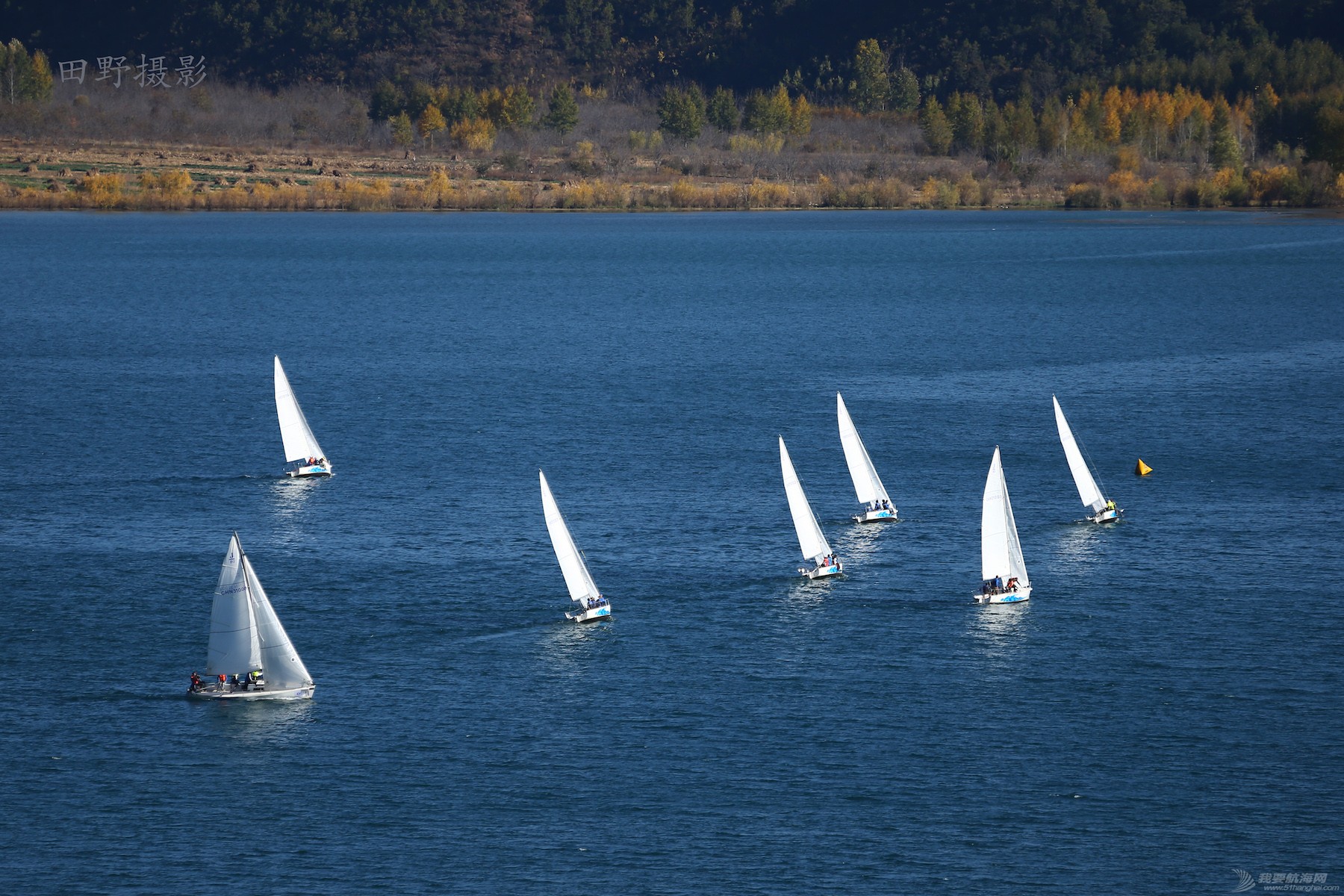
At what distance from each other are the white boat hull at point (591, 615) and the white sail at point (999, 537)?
18644 mm

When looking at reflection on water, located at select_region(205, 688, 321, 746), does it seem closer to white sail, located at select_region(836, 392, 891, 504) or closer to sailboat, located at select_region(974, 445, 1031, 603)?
sailboat, located at select_region(974, 445, 1031, 603)

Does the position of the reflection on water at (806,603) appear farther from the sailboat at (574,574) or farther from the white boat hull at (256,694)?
the white boat hull at (256,694)

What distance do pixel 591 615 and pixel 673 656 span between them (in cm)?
592

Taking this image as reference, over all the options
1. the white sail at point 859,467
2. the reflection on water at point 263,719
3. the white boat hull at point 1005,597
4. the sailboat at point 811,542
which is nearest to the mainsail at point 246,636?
the reflection on water at point 263,719

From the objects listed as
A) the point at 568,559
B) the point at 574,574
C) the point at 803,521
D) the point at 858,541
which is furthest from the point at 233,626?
the point at 858,541

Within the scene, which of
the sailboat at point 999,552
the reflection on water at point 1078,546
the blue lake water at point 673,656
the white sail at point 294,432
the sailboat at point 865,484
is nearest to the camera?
the blue lake water at point 673,656

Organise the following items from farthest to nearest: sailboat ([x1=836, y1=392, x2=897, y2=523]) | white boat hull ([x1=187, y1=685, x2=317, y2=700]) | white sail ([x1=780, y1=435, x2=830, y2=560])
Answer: sailboat ([x1=836, y1=392, x2=897, y2=523]) < white sail ([x1=780, y1=435, x2=830, y2=560]) < white boat hull ([x1=187, y1=685, x2=317, y2=700])

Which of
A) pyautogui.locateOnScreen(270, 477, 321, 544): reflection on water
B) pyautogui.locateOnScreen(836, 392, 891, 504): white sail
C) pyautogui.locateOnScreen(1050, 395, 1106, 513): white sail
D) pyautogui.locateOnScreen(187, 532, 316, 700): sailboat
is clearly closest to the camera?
pyautogui.locateOnScreen(187, 532, 316, 700): sailboat

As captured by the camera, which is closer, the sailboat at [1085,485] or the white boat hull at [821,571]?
the white boat hull at [821,571]

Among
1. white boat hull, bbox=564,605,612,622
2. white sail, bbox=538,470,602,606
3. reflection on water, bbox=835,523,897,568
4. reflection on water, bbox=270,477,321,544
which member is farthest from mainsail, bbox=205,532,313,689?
reflection on water, bbox=835,523,897,568

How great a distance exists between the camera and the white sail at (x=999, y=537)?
82.4m

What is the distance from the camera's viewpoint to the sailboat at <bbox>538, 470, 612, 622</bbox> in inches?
3150

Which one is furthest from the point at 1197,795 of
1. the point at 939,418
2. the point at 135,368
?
the point at 135,368

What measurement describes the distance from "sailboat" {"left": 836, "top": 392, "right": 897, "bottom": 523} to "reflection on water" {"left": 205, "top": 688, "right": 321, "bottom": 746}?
1460 inches
